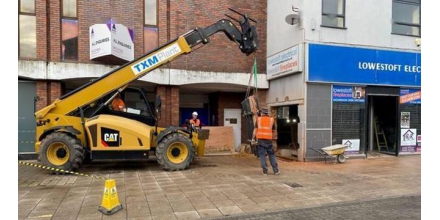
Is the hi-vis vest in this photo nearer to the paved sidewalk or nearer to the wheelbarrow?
the paved sidewalk

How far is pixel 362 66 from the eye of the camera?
38.1 feet

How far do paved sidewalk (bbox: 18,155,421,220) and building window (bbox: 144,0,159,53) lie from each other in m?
5.17

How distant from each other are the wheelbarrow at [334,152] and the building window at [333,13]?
4.49 meters

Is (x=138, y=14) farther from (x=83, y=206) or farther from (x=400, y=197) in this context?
(x=400, y=197)

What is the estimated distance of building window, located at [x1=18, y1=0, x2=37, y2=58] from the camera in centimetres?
1136

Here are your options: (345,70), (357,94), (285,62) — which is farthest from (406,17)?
(285,62)

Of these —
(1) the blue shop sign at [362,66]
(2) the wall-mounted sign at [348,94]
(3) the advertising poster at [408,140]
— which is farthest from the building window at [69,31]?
(3) the advertising poster at [408,140]

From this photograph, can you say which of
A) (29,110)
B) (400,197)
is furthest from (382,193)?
(29,110)

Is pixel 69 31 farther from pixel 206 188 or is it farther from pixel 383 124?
pixel 383 124

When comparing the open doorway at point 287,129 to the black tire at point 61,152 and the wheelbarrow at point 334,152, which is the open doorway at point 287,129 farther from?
the black tire at point 61,152

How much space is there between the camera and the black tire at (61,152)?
839 centimetres

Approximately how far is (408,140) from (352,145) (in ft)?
9.27

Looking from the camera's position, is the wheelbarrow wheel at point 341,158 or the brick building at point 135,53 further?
the brick building at point 135,53

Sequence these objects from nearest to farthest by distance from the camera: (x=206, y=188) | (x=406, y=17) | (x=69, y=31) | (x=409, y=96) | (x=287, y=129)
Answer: (x=206, y=188), (x=69, y=31), (x=409, y=96), (x=406, y=17), (x=287, y=129)
